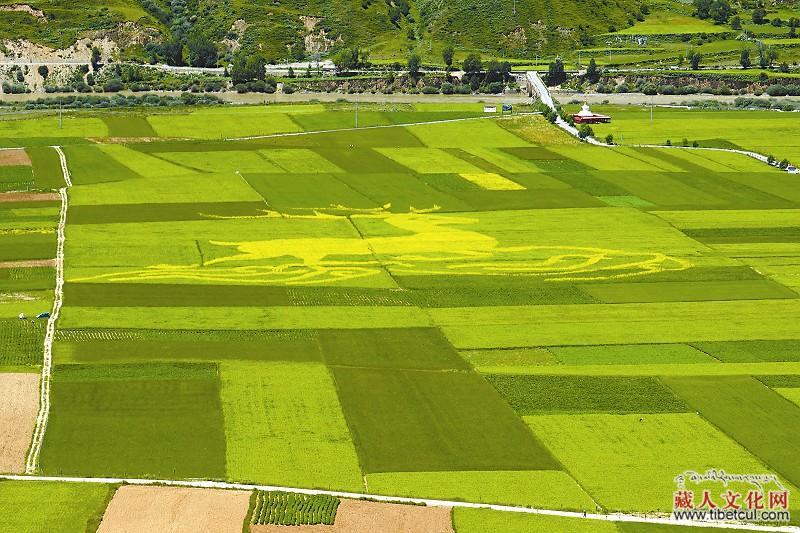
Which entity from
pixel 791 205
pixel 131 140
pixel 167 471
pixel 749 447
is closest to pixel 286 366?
pixel 167 471

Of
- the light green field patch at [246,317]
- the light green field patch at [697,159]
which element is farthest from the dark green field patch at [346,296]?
the light green field patch at [697,159]

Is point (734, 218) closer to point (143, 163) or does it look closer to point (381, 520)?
point (143, 163)

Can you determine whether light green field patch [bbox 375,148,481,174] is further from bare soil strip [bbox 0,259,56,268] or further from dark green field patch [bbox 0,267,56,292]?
dark green field patch [bbox 0,267,56,292]

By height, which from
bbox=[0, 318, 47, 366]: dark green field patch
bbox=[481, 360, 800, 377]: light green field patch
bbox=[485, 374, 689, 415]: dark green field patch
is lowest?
bbox=[0, 318, 47, 366]: dark green field patch

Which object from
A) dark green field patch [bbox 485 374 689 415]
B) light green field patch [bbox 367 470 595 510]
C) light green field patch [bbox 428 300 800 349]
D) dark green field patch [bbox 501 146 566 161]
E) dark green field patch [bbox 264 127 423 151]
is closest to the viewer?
light green field patch [bbox 367 470 595 510]

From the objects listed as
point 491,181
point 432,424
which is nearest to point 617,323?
point 432,424

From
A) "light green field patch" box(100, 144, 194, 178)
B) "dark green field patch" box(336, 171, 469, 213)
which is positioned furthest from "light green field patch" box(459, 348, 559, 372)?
"light green field patch" box(100, 144, 194, 178)
